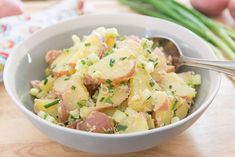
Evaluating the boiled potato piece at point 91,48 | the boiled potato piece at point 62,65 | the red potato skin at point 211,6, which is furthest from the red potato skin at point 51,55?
the red potato skin at point 211,6

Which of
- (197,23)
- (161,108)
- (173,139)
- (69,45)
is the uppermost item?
(197,23)

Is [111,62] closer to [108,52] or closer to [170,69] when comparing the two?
[108,52]

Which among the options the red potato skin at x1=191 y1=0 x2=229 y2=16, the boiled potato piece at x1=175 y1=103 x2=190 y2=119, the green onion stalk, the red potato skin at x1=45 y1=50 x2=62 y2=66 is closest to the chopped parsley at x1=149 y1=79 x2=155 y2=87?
the boiled potato piece at x1=175 y1=103 x2=190 y2=119

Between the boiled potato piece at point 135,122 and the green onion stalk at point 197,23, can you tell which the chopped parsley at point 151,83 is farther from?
the green onion stalk at point 197,23

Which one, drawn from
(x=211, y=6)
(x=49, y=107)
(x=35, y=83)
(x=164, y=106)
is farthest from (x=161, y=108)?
(x=211, y=6)

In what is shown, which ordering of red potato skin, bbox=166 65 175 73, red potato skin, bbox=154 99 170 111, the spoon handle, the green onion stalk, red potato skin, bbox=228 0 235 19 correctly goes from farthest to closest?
red potato skin, bbox=228 0 235 19 < the green onion stalk < red potato skin, bbox=166 65 175 73 < the spoon handle < red potato skin, bbox=154 99 170 111

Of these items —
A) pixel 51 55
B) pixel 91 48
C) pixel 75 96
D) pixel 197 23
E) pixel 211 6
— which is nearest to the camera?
pixel 75 96

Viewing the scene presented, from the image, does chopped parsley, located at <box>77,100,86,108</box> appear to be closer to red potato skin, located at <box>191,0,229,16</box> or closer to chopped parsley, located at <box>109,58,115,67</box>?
chopped parsley, located at <box>109,58,115,67</box>
